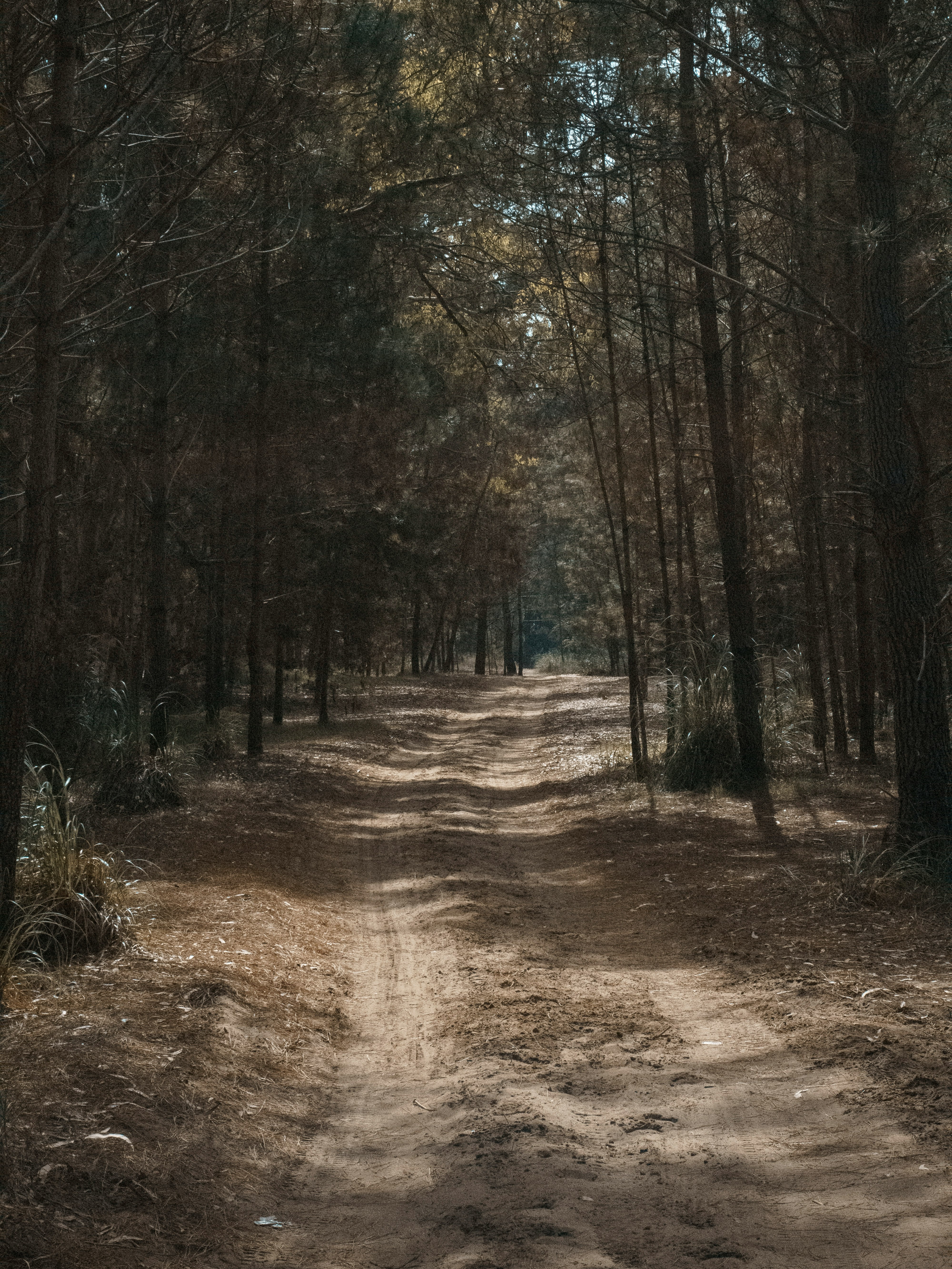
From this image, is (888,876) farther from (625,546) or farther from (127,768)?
A: (127,768)

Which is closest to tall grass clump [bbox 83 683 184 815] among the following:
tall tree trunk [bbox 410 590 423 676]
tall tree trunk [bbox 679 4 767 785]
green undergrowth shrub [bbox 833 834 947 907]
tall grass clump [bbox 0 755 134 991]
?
tall grass clump [bbox 0 755 134 991]

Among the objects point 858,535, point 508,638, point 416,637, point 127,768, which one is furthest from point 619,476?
point 508,638

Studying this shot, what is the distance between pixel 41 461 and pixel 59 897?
8.58ft

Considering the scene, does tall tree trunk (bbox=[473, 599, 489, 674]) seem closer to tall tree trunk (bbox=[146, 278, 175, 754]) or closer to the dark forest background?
the dark forest background

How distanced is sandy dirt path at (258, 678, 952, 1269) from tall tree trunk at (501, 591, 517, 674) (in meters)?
44.6

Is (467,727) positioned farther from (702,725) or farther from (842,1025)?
(842,1025)

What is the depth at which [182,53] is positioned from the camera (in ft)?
18.6

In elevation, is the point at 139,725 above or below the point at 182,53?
below

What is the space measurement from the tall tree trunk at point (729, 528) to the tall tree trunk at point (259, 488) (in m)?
5.76

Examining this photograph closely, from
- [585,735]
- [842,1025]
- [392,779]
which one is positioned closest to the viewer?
[842,1025]

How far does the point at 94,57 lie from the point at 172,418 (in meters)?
10.2

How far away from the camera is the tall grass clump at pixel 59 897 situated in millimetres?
6277

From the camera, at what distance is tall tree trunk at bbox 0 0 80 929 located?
17.9 feet

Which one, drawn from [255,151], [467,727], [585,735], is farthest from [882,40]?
[467,727]
